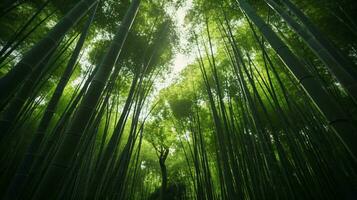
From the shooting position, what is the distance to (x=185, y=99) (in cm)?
717

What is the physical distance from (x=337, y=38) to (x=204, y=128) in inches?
180

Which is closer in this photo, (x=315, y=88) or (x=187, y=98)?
(x=315, y=88)

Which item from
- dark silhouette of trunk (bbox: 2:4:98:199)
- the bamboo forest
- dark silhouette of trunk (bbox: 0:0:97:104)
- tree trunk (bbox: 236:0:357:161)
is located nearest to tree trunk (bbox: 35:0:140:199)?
the bamboo forest

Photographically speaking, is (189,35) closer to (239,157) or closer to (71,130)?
(239,157)

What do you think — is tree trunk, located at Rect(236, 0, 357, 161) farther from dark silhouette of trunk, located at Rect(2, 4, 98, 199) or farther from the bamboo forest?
dark silhouette of trunk, located at Rect(2, 4, 98, 199)

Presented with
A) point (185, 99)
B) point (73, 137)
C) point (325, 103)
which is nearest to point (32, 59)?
point (73, 137)

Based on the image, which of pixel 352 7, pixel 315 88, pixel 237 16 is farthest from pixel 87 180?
pixel 352 7

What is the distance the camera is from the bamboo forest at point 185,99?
1.43m

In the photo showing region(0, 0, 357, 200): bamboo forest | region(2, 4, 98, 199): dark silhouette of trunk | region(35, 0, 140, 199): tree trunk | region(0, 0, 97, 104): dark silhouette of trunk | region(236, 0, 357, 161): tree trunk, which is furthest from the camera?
region(2, 4, 98, 199): dark silhouette of trunk

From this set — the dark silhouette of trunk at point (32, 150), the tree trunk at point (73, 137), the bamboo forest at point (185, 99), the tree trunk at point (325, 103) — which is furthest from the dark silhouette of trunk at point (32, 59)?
the tree trunk at point (325, 103)

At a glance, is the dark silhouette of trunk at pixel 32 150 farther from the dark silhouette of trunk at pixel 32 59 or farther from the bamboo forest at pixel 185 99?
the dark silhouette of trunk at pixel 32 59

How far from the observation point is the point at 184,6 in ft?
16.7

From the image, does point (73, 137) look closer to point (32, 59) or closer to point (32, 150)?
point (32, 59)

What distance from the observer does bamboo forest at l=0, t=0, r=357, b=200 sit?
1431 mm
